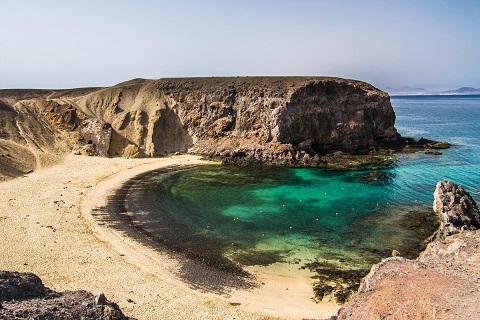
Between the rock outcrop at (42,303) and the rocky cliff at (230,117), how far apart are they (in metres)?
44.3

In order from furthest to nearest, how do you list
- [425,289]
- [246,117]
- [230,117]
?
[230,117], [246,117], [425,289]

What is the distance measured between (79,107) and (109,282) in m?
48.9

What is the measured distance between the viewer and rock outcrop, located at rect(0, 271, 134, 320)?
895 cm

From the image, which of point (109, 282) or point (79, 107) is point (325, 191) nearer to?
point (109, 282)

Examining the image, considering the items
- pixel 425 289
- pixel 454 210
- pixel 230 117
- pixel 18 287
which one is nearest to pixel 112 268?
pixel 18 287

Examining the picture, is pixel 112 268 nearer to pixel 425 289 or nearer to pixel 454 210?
pixel 425 289

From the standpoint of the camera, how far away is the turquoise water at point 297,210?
26672 millimetres

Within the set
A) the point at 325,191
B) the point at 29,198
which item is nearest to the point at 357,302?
the point at 325,191

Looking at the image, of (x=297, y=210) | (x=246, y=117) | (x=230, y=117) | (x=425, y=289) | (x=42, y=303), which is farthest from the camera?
(x=230, y=117)

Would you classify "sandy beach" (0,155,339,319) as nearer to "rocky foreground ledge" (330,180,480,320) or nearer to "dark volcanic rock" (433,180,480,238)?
"rocky foreground ledge" (330,180,480,320)

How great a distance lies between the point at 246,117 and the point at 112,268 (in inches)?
1536

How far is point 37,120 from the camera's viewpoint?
58.3 meters

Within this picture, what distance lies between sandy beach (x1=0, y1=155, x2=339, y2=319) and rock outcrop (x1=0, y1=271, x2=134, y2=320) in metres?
8.54

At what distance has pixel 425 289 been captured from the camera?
12.9m
